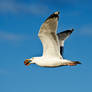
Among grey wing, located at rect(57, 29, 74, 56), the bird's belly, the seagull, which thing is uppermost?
grey wing, located at rect(57, 29, 74, 56)

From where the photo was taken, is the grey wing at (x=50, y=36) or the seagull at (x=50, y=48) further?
the seagull at (x=50, y=48)

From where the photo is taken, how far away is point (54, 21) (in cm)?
2083

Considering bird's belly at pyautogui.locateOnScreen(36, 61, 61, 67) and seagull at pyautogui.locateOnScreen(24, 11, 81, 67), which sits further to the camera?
bird's belly at pyautogui.locateOnScreen(36, 61, 61, 67)

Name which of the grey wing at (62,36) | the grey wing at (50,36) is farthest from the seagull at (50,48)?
the grey wing at (62,36)

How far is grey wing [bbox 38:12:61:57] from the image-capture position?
68.5 feet

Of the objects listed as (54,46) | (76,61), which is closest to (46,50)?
(54,46)

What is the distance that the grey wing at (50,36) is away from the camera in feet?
68.5

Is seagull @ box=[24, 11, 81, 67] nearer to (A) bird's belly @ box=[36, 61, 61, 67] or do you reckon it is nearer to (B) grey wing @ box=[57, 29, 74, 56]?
(A) bird's belly @ box=[36, 61, 61, 67]

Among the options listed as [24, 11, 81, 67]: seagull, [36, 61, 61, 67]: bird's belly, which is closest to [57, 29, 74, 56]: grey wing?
[24, 11, 81, 67]: seagull

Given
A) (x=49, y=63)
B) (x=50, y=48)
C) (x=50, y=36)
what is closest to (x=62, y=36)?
(x=50, y=48)

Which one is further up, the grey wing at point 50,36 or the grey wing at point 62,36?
the grey wing at point 62,36

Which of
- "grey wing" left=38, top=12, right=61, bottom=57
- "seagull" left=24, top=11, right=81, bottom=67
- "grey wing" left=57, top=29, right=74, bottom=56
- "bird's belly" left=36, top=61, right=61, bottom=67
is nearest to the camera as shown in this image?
"grey wing" left=38, top=12, right=61, bottom=57

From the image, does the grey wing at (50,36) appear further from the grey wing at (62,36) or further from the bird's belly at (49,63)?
the grey wing at (62,36)

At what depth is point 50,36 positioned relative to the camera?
22078 mm
